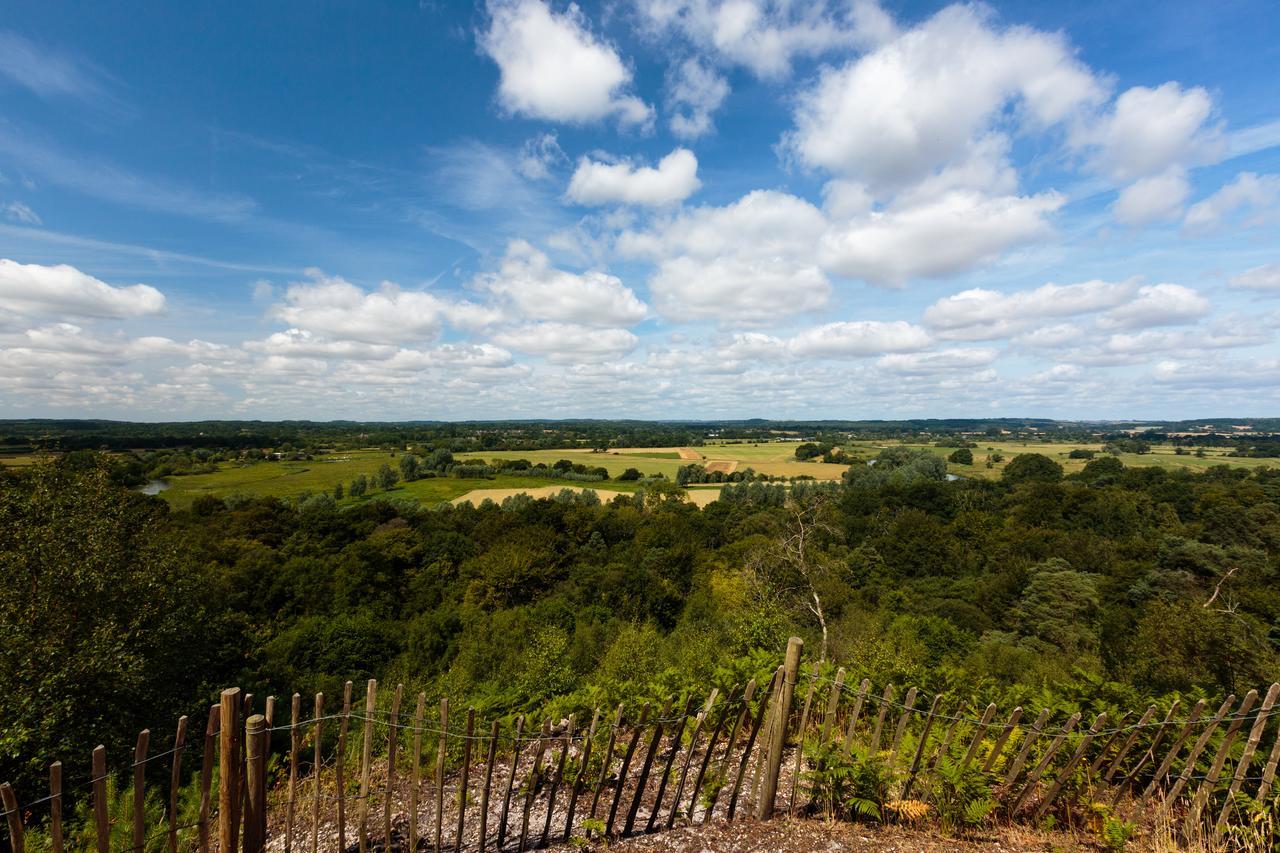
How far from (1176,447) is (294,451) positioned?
196 m

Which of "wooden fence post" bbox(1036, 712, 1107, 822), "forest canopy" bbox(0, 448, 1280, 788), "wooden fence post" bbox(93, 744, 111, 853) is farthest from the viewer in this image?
"forest canopy" bbox(0, 448, 1280, 788)

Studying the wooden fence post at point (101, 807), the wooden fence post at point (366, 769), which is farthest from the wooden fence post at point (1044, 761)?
the wooden fence post at point (101, 807)

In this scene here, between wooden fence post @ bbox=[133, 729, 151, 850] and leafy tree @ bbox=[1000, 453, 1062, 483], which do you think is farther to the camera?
leafy tree @ bbox=[1000, 453, 1062, 483]

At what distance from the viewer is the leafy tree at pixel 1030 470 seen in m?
78.6

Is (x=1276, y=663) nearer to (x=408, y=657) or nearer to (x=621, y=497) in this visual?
(x=408, y=657)

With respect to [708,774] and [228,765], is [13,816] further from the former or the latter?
[708,774]

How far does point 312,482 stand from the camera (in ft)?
229

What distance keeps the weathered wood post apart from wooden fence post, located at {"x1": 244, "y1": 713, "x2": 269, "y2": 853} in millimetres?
4334

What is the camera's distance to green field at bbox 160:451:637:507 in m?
60.4

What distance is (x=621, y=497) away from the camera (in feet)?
206

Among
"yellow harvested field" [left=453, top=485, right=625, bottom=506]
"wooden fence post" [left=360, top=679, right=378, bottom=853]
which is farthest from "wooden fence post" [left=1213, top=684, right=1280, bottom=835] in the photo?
"yellow harvested field" [left=453, top=485, right=625, bottom=506]

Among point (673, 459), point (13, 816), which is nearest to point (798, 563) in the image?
point (13, 816)

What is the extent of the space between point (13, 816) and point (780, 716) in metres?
5.55

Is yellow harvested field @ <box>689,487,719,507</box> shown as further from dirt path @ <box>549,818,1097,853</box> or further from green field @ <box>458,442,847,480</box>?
dirt path @ <box>549,818,1097,853</box>
